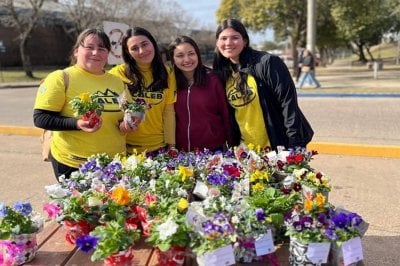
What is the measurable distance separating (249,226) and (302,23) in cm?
2667

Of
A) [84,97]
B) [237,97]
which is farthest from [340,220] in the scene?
[84,97]

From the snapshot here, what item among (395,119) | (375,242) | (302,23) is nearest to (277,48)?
(302,23)

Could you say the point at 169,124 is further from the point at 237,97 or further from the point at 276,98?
the point at 276,98

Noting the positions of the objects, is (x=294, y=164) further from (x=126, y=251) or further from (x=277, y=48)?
(x=277, y=48)

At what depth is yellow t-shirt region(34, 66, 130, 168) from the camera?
3062 mm

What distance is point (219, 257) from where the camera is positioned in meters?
2.05

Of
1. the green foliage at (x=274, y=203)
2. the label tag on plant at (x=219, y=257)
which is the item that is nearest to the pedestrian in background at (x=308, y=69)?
the green foliage at (x=274, y=203)

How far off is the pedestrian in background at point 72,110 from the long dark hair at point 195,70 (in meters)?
0.56

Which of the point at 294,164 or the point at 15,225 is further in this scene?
the point at 294,164

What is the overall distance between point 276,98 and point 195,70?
70 cm

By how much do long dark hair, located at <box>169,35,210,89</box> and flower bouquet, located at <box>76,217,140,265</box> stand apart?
1.66 m

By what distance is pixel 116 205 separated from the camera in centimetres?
248

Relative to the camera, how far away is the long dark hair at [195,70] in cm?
357

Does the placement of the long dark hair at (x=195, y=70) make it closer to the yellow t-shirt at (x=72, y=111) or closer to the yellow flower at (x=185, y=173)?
the yellow t-shirt at (x=72, y=111)
